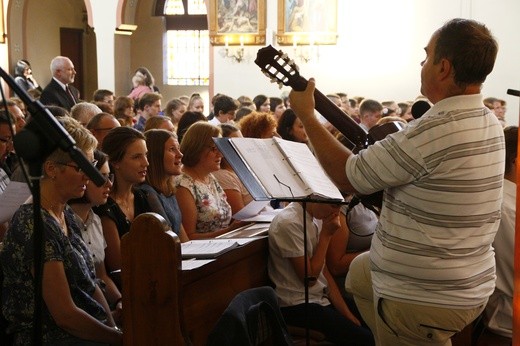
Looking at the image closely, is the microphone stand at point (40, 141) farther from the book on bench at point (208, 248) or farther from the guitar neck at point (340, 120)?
the book on bench at point (208, 248)

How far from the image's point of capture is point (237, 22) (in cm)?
1484

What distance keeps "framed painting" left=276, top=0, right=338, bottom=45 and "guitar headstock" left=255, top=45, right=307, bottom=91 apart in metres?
11.6

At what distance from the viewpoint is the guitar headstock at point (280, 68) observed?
293 centimetres

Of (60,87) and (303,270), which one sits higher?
(60,87)

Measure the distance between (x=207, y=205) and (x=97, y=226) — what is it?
112cm

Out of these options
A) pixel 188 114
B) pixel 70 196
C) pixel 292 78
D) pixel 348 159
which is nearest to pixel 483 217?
pixel 348 159

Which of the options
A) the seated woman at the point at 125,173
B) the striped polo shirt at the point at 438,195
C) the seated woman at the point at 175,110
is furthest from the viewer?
the seated woman at the point at 175,110

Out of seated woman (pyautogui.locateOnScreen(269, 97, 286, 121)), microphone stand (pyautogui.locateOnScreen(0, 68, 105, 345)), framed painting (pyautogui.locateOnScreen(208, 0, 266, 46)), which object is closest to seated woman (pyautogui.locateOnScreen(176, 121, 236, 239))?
microphone stand (pyautogui.locateOnScreen(0, 68, 105, 345))

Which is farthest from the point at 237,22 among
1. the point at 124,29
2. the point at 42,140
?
the point at 42,140

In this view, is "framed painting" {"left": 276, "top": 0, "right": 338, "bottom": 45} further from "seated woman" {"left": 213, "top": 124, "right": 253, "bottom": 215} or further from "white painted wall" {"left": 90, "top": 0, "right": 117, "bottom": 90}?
"seated woman" {"left": 213, "top": 124, "right": 253, "bottom": 215}

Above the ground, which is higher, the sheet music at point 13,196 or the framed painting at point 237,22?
the framed painting at point 237,22

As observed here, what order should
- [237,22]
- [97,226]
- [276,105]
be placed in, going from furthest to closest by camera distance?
[237,22], [276,105], [97,226]

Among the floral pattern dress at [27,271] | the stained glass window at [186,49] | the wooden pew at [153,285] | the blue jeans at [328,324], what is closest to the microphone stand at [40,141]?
the floral pattern dress at [27,271]

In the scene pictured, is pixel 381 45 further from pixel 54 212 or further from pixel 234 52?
pixel 54 212
